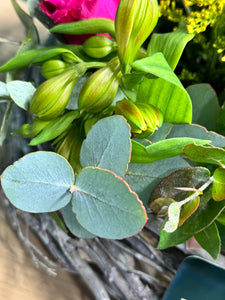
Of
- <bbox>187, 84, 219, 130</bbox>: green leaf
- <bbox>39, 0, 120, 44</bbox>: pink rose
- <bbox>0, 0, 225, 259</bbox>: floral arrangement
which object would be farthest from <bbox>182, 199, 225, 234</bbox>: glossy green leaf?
<bbox>39, 0, 120, 44</bbox>: pink rose

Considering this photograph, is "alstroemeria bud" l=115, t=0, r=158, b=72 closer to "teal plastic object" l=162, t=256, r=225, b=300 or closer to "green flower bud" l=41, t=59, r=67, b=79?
"green flower bud" l=41, t=59, r=67, b=79

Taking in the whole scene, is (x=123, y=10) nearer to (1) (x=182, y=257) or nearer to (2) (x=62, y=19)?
(2) (x=62, y=19)

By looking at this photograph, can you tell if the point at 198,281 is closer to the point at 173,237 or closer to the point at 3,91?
the point at 173,237

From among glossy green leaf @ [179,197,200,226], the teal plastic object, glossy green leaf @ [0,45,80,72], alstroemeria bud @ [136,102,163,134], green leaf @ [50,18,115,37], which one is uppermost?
green leaf @ [50,18,115,37]

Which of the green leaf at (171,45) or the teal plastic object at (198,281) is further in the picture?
the teal plastic object at (198,281)

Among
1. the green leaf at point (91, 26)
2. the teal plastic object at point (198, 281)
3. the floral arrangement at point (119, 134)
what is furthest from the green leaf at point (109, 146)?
the teal plastic object at point (198, 281)

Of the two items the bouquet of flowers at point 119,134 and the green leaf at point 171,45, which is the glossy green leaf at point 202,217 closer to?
the bouquet of flowers at point 119,134
